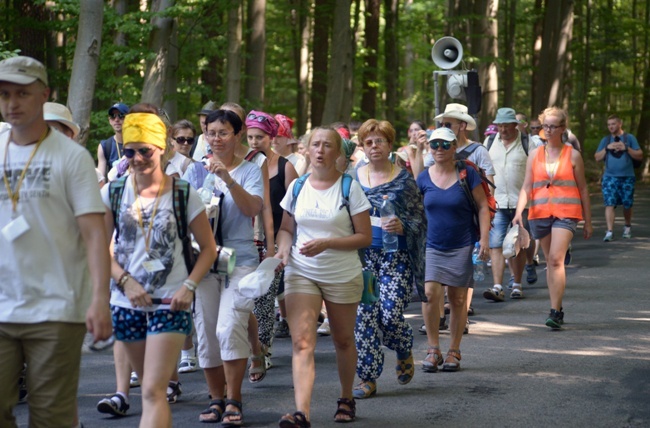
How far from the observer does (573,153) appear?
11.6 meters

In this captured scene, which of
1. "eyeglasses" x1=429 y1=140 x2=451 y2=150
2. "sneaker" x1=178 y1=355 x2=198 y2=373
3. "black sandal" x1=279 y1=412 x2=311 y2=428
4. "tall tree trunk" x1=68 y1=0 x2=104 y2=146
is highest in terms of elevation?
"tall tree trunk" x1=68 y1=0 x2=104 y2=146

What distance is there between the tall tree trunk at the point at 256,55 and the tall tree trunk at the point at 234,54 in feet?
3.67

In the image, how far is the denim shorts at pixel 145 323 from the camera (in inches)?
235

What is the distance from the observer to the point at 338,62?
2523 cm

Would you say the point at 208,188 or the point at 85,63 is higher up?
the point at 85,63

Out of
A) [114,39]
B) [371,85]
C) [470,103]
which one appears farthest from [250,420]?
[371,85]

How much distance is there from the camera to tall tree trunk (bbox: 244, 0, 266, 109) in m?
24.3

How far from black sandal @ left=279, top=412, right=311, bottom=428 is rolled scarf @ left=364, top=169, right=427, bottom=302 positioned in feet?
6.59

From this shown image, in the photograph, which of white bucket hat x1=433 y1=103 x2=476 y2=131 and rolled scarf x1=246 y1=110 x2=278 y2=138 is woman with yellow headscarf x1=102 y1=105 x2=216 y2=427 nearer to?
rolled scarf x1=246 y1=110 x2=278 y2=138

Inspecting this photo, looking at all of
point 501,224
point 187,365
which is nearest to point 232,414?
point 187,365

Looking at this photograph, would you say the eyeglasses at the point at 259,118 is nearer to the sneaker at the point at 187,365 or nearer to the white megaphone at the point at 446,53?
the sneaker at the point at 187,365

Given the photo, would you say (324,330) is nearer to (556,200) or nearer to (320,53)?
(556,200)

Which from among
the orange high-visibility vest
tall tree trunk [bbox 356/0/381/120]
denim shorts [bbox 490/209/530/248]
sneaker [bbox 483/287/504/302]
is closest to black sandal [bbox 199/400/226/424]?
the orange high-visibility vest

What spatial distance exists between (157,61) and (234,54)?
4871 millimetres
